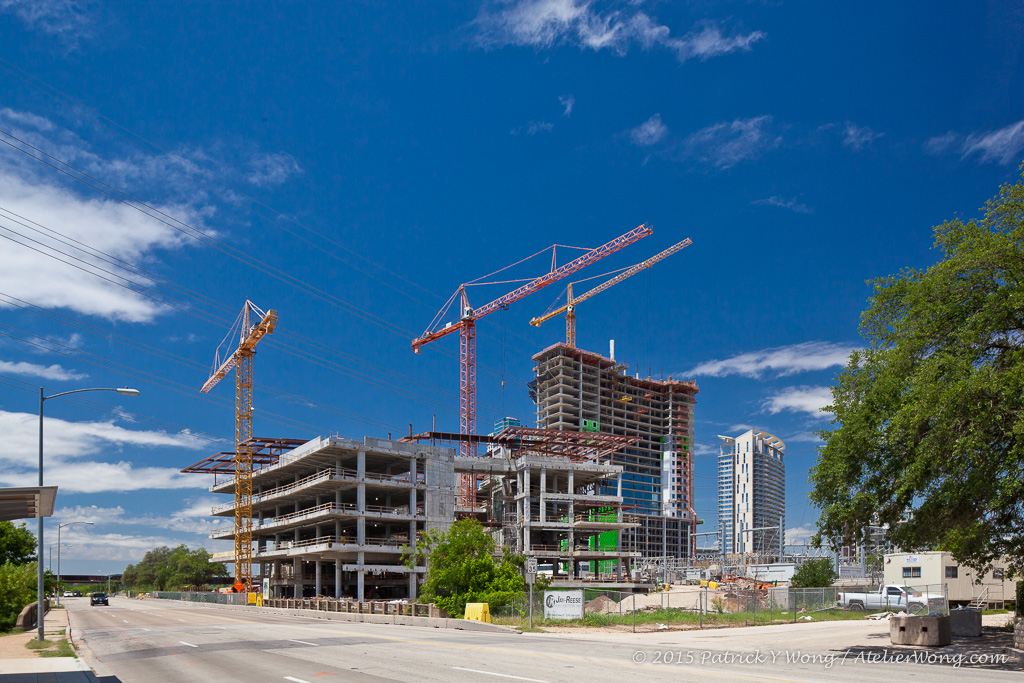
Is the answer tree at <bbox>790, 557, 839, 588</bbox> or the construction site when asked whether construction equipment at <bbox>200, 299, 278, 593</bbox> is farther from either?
tree at <bbox>790, 557, 839, 588</bbox>

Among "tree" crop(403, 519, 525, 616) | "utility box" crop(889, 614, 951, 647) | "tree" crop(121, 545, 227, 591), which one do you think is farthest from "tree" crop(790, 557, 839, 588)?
"tree" crop(121, 545, 227, 591)

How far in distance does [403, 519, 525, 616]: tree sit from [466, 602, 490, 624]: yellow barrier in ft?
3.98

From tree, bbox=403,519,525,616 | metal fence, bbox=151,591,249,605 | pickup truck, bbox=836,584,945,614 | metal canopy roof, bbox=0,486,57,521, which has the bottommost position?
metal fence, bbox=151,591,249,605

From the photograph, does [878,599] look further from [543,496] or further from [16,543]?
[16,543]

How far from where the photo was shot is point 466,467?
9581 centimetres

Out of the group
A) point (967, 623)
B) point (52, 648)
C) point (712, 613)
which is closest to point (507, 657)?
point (52, 648)

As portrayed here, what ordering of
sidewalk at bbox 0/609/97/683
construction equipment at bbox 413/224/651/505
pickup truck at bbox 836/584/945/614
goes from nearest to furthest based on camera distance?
sidewalk at bbox 0/609/97/683, pickup truck at bbox 836/584/945/614, construction equipment at bbox 413/224/651/505

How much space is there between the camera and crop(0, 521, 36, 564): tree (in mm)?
82875

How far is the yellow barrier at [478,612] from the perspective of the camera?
39688 mm

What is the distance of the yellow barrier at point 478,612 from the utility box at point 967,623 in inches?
822

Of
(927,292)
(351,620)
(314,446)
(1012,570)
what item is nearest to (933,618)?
(1012,570)

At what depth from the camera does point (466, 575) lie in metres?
42.7

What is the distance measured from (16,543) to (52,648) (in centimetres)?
7154

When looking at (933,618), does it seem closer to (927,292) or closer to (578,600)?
(927,292)
